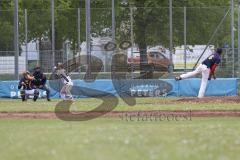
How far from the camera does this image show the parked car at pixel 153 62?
38531 millimetres

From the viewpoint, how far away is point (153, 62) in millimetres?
39750

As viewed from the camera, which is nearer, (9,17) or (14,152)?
(14,152)

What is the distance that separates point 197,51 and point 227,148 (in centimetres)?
3122

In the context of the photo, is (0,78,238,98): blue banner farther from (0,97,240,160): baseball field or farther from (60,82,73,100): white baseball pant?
(0,97,240,160): baseball field

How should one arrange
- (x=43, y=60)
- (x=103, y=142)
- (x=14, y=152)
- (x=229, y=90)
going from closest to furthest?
(x=14, y=152), (x=103, y=142), (x=229, y=90), (x=43, y=60)

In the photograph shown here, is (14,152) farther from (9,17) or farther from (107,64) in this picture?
(9,17)

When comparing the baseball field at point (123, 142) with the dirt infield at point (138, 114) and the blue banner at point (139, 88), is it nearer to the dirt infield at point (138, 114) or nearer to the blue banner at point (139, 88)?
the dirt infield at point (138, 114)

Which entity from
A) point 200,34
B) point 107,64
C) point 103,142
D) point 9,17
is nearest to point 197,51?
point 200,34

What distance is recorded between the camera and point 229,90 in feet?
118

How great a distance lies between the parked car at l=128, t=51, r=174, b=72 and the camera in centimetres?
3853

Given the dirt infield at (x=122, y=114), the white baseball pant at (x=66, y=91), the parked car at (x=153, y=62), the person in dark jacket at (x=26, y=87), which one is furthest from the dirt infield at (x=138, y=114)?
the parked car at (x=153, y=62)

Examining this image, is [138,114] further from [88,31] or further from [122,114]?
[88,31]

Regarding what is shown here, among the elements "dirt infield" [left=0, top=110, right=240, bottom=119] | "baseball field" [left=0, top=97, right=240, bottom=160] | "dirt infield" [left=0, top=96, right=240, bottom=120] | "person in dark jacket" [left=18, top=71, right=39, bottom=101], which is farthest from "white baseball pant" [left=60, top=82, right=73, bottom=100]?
"baseball field" [left=0, top=97, right=240, bottom=160]

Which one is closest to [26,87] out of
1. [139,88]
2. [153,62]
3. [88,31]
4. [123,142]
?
[88,31]
